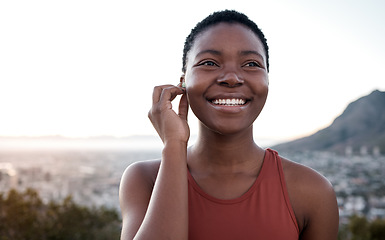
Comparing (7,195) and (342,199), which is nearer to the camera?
(7,195)

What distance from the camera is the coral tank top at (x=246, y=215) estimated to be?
1835 millimetres

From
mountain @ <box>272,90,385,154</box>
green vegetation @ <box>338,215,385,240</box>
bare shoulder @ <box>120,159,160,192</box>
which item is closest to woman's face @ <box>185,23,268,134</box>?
bare shoulder @ <box>120,159,160,192</box>

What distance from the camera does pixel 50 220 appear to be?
1012cm

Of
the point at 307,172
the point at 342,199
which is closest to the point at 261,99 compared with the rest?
the point at 307,172

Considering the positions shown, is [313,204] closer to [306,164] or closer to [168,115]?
[168,115]

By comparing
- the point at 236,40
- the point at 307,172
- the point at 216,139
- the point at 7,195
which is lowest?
the point at 7,195

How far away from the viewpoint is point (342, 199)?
2170 centimetres

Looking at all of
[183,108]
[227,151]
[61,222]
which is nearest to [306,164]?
[61,222]

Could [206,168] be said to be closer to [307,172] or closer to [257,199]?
[257,199]

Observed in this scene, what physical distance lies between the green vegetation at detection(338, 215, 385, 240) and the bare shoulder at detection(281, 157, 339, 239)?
9.59m

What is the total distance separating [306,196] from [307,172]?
164 mm

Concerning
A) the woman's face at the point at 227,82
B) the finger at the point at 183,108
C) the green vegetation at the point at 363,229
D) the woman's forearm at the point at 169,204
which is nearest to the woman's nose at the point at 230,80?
the woman's face at the point at 227,82

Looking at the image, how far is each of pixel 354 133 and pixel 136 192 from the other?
131 feet

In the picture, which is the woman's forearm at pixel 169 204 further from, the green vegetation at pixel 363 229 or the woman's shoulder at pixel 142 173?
the green vegetation at pixel 363 229
